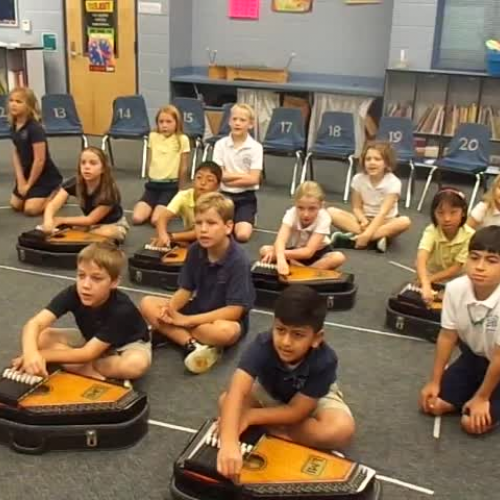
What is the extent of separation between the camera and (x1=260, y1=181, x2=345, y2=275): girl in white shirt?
3.53 m

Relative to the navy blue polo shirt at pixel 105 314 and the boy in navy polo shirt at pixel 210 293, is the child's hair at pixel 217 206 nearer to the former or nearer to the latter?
the boy in navy polo shirt at pixel 210 293

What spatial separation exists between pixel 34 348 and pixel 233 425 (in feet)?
2.64

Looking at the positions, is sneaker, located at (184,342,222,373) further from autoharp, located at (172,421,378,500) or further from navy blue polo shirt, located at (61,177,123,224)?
navy blue polo shirt, located at (61,177,123,224)

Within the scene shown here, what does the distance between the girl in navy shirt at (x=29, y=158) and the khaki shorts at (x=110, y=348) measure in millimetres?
2418

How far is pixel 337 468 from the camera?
194cm

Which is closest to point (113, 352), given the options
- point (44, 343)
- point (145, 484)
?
point (44, 343)

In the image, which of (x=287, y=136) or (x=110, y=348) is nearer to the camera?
(x=110, y=348)

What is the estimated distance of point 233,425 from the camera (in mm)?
1932

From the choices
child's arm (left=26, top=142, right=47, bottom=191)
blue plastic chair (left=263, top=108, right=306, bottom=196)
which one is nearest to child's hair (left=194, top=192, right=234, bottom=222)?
child's arm (left=26, top=142, right=47, bottom=191)

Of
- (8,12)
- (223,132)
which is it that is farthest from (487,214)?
(8,12)

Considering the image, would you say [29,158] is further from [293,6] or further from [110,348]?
[293,6]

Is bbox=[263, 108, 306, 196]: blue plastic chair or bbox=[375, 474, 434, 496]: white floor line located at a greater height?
bbox=[263, 108, 306, 196]: blue plastic chair

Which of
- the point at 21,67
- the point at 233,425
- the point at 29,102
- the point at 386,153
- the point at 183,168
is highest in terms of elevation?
the point at 21,67

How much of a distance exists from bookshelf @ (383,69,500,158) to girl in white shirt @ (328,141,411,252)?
84.0 inches
